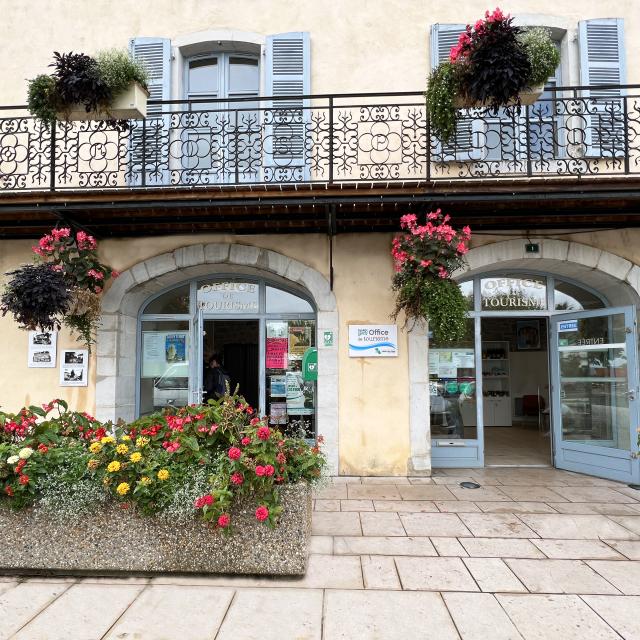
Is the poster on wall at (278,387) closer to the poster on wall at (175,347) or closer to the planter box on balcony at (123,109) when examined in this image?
the poster on wall at (175,347)

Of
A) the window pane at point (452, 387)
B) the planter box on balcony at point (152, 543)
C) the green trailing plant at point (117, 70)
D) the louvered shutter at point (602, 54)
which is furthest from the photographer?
the window pane at point (452, 387)

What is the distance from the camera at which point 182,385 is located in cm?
696

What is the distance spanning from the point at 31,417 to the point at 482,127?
6.18 metres

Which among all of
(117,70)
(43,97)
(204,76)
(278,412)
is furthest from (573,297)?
(43,97)

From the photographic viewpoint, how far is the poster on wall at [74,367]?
6.31 metres

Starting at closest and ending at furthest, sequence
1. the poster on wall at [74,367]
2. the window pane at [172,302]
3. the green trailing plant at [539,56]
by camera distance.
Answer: the green trailing plant at [539,56]
the poster on wall at [74,367]
the window pane at [172,302]

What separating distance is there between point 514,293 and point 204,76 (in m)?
5.40

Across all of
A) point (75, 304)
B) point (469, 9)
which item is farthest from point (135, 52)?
point (469, 9)

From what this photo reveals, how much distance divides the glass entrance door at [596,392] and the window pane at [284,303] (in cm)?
351

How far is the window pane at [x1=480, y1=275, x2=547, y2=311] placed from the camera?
22.5 feet

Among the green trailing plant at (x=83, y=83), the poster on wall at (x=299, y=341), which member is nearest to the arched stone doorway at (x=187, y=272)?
the poster on wall at (x=299, y=341)

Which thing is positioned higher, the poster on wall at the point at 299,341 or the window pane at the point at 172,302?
the window pane at the point at 172,302

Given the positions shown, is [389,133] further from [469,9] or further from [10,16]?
[10,16]

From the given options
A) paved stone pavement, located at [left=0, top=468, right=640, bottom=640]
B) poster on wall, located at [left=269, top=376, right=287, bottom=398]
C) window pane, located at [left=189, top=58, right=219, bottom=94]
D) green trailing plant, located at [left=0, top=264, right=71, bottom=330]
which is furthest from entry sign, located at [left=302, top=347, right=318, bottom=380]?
window pane, located at [left=189, top=58, right=219, bottom=94]
